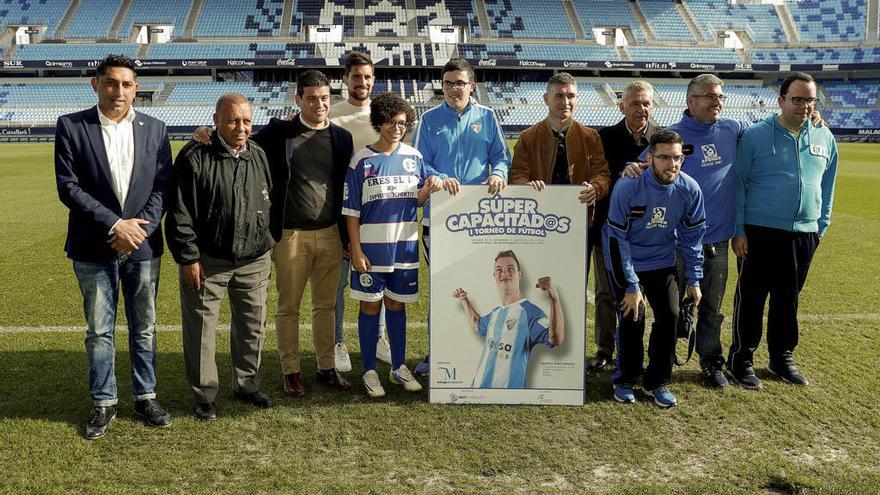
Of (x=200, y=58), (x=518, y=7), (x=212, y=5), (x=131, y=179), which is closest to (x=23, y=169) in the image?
(x=131, y=179)

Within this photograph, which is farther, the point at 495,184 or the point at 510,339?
the point at 510,339

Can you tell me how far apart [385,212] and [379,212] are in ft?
0.13

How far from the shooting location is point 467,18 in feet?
156

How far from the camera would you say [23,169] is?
20.8 meters

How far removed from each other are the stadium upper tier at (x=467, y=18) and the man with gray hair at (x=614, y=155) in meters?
42.9

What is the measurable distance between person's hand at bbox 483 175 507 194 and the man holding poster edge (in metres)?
0.42

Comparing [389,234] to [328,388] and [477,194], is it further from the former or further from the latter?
[328,388]

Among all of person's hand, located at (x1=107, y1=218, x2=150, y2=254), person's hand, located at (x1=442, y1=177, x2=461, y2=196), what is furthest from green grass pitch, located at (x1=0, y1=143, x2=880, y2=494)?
person's hand, located at (x1=442, y1=177, x2=461, y2=196)

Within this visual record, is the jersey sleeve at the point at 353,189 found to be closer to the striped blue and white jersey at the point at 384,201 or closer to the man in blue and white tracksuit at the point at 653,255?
the striped blue and white jersey at the point at 384,201

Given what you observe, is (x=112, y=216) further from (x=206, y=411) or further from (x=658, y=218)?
(x=658, y=218)

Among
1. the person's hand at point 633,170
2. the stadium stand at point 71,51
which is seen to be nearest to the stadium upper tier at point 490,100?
the stadium stand at point 71,51

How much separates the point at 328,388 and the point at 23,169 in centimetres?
2088

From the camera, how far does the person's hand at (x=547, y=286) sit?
4.33 m

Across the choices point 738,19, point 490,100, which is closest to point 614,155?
point 490,100
